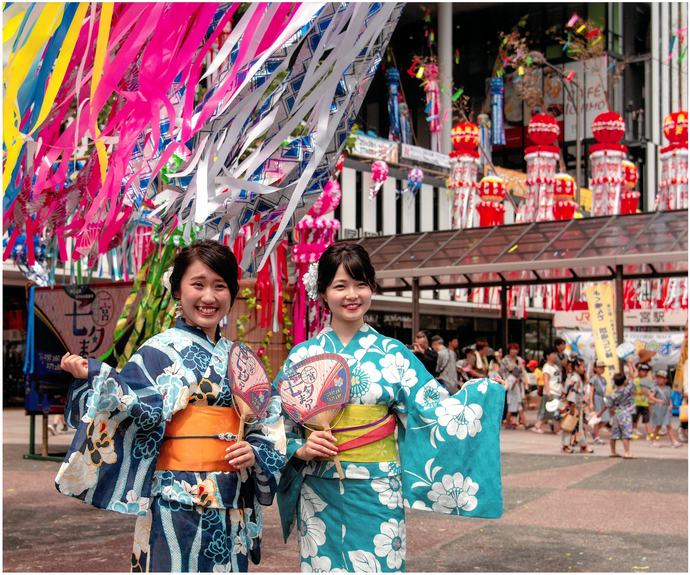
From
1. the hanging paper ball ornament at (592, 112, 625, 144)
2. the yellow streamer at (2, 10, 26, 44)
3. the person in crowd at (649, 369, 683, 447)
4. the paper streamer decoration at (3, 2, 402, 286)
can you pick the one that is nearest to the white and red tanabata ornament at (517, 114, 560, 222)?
the hanging paper ball ornament at (592, 112, 625, 144)

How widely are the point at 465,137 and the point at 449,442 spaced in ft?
61.1

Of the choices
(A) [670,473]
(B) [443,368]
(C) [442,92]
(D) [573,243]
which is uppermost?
→ (C) [442,92]

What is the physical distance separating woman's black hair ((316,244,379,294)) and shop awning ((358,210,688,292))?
1032 centimetres

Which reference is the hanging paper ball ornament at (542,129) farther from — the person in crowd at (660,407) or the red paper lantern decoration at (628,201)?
the person in crowd at (660,407)

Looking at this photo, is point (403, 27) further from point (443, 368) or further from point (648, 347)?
point (443, 368)

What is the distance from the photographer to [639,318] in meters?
22.3

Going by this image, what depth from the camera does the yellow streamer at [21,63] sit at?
403 centimetres

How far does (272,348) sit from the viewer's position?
750cm

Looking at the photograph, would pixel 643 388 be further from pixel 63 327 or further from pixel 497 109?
pixel 497 109

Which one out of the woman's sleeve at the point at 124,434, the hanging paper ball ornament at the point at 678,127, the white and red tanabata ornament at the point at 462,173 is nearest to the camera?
the woman's sleeve at the point at 124,434

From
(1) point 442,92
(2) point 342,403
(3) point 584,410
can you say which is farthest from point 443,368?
(1) point 442,92

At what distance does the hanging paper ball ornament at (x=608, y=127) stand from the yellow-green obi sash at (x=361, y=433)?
1693cm

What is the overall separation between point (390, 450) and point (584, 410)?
10318 millimetres

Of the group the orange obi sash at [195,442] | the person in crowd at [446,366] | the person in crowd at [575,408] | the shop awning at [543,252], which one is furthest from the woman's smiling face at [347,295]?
the shop awning at [543,252]
